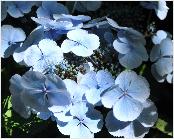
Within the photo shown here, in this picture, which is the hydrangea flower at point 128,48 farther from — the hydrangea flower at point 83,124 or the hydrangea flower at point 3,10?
the hydrangea flower at point 3,10

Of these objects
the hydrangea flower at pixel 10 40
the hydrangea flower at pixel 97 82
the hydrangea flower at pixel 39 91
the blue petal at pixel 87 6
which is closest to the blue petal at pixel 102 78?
the hydrangea flower at pixel 97 82

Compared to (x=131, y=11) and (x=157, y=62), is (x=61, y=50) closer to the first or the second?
(x=157, y=62)

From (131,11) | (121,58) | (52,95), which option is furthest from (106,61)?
(131,11)

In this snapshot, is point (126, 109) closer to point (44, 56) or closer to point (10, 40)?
point (44, 56)

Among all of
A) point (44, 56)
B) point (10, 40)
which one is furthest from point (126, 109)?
point (10, 40)

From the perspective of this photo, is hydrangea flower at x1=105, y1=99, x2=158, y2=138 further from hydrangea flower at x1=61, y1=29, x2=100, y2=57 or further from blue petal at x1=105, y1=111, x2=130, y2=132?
hydrangea flower at x1=61, y1=29, x2=100, y2=57

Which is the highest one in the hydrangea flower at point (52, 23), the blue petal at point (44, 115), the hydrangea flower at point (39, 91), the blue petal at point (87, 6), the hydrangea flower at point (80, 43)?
the hydrangea flower at point (52, 23)

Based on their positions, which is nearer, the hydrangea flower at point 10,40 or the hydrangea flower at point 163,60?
the hydrangea flower at point 10,40
